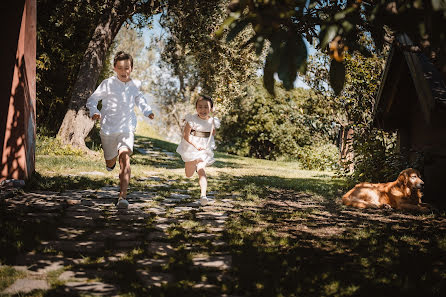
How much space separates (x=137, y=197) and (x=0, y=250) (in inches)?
108

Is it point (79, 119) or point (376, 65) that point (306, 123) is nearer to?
point (376, 65)

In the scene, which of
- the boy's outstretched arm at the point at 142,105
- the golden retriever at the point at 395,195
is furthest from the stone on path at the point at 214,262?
the golden retriever at the point at 395,195

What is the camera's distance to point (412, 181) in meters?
5.79

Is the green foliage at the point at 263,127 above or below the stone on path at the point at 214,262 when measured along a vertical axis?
above

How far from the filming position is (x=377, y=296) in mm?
2385

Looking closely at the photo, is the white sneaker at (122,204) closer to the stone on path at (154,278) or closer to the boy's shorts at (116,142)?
the boy's shorts at (116,142)

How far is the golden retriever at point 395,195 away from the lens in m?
5.82

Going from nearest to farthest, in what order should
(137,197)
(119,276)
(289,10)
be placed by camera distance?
(289,10) < (119,276) < (137,197)

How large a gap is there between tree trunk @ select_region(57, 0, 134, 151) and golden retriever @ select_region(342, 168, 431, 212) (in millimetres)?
7750

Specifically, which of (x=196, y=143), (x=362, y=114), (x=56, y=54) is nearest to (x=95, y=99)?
(x=196, y=143)

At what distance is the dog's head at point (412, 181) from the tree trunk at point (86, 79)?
27.7 ft

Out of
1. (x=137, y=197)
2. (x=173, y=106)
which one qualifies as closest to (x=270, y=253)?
(x=137, y=197)

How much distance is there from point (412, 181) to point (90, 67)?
8.97 metres

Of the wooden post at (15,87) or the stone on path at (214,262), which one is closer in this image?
the stone on path at (214,262)
